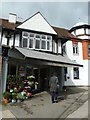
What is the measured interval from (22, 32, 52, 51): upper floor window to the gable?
74cm

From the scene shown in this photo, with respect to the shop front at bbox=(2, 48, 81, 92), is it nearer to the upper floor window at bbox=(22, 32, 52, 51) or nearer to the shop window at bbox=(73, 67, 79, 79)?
the upper floor window at bbox=(22, 32, 52, 51)

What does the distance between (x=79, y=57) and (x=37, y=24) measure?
1061cm

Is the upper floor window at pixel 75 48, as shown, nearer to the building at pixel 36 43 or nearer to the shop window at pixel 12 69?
the building at pixel 36 43

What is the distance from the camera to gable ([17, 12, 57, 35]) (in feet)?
53.5

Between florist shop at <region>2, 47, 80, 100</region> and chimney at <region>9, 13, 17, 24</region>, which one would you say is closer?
florist shop at <region>2, 47, 80, 100</region>

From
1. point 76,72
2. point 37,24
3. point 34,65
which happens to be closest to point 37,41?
point 37,24


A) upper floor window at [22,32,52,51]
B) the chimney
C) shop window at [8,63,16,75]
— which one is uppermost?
the chimney

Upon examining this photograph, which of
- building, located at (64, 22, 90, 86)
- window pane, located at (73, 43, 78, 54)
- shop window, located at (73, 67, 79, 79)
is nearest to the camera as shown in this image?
building, located at (64, 22, 90, 86)

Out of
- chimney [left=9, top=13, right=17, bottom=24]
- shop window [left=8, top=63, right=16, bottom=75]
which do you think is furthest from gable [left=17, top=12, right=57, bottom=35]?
shop window [left=8, top=63, right=16, bottom=75]

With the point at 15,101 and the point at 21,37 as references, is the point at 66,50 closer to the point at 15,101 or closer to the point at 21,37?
the point at 21,37

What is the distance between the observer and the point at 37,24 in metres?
17.0

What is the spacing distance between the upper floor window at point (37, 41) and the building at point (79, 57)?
7222mm

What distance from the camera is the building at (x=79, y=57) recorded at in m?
23.1

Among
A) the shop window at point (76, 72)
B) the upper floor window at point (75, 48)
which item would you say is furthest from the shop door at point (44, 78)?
the upper floor window at point (75, 48)
